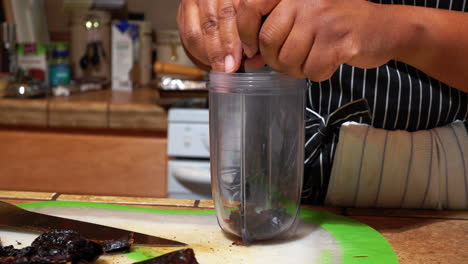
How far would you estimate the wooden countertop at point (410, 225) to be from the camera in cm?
72

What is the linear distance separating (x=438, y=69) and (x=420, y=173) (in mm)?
273

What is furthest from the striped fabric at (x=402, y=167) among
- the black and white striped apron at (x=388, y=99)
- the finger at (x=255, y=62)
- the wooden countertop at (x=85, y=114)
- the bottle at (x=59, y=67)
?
the bottle at (x=59, y=67)

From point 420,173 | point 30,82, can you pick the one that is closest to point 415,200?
point 420,173

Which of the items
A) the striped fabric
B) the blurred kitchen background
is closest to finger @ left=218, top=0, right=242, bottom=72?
the striped fabric

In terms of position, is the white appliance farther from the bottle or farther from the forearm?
the forearm

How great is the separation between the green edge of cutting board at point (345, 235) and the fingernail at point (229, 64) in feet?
0.79

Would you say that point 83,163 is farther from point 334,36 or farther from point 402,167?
point 334,36

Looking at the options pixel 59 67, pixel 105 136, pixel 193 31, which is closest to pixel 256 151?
pixel 193 31

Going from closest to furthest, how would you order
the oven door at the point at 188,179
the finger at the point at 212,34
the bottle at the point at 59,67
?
the finger at the point at 212,34, the oven door at the point at 188,179, the bottle at the point at 59,67

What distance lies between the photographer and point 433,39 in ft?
2.31

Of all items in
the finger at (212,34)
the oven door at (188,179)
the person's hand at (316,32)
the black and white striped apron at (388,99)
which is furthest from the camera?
the oven door at (188,179)

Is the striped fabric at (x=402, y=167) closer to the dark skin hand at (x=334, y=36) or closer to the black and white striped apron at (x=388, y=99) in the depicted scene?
the black and white striped apron at (x=388, y=99)

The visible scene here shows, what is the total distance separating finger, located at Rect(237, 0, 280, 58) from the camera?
0.66 m

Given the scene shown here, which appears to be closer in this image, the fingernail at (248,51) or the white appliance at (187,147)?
the fingernail at (248,51)
